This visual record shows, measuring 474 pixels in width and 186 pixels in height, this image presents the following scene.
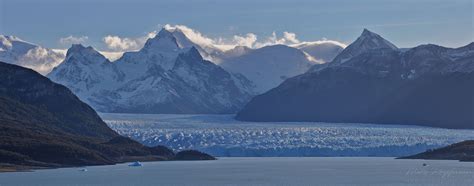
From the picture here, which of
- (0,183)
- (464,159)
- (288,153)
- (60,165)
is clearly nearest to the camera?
(0,183)

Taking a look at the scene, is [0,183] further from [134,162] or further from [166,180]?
[134,162]

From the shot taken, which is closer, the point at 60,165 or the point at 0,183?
→ the point at 0,183

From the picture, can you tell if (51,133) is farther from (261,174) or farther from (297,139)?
(261,174)

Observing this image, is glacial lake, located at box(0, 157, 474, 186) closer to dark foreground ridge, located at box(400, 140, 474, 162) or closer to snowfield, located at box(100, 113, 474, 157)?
dark foreground ridge, located at box(400, 140, 474, 162)

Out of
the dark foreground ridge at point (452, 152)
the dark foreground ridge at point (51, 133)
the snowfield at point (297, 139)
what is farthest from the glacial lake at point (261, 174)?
the snowfield at point (297, 139)

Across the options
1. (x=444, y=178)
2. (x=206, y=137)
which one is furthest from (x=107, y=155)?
(x=444, y=178)

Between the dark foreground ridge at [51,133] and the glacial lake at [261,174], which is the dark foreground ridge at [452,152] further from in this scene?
the dark foreground ridge at [51,133]
